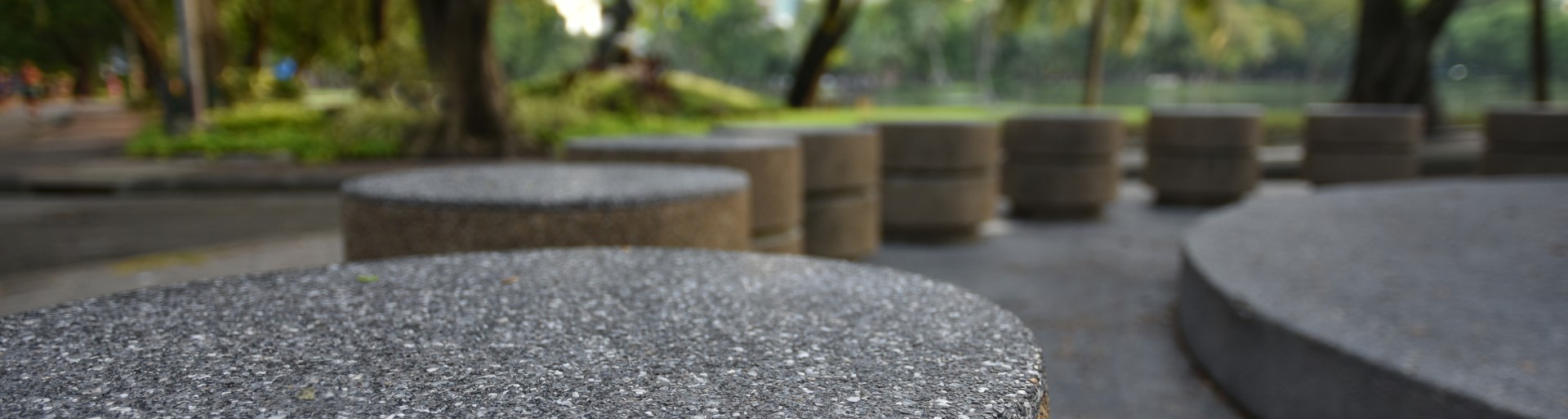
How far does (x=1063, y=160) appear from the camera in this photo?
920 cm

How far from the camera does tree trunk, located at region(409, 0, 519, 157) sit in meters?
13.1

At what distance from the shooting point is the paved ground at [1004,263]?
4246mm

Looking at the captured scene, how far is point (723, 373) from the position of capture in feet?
5.38

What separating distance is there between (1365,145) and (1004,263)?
518 cm

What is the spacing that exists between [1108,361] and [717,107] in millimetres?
15838

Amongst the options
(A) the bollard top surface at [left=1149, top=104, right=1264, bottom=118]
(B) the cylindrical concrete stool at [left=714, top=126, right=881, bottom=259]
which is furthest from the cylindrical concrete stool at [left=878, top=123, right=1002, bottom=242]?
(A) the bollard top surface at [left=1149, top=104, right=1264, bottom=118]

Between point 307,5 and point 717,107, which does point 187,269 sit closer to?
point 717,107

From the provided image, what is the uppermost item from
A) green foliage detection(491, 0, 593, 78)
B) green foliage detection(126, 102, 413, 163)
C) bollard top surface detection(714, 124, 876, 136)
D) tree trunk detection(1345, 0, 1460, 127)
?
green foliage detection(491, 0, 593, 78)

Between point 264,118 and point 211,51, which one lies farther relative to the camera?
point 211,51

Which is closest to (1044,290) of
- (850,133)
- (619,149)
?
(850,133)

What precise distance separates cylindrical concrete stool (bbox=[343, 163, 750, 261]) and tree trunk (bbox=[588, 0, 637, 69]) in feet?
60.8

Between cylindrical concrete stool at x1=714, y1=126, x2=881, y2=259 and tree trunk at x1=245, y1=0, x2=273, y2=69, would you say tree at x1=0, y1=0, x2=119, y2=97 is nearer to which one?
tree trunk at x1=245, y1=0, x2=273, y2=69

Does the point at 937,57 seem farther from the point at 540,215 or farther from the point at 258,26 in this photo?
the point at 540,215

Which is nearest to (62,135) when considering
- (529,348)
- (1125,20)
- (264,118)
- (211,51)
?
(211,51)
